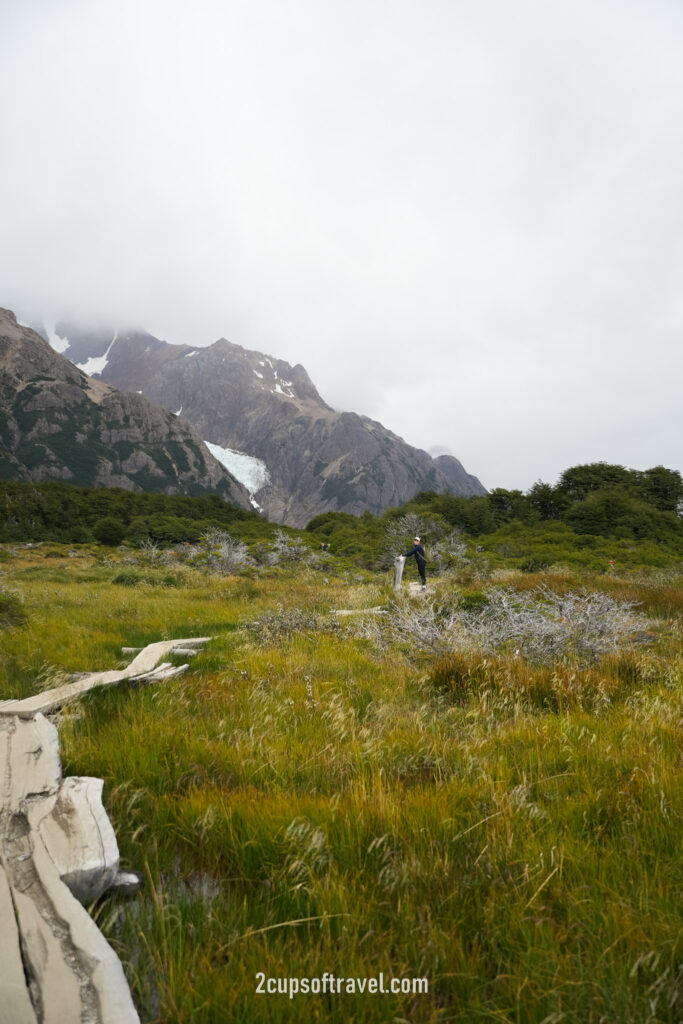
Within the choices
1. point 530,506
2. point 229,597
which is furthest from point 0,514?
point 530,506

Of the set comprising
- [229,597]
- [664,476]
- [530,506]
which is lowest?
[229,597]

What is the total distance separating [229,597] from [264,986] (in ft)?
44.9

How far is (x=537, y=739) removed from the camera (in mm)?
3281

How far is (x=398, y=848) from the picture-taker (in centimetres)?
206

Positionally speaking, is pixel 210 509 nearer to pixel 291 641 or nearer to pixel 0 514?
pixel 0 514

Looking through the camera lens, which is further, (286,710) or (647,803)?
(286,710)

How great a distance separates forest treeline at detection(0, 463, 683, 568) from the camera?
37000mm

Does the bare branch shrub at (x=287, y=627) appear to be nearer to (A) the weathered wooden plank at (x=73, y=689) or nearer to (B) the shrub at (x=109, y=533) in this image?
(A) the weathered wooden plank at (x=73, y=689)

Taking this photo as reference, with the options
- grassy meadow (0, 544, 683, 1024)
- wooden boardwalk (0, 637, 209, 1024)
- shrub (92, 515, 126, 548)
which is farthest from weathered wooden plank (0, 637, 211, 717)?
shrub (92, 515, 126, 548)

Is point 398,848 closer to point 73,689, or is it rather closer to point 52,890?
point 52,890

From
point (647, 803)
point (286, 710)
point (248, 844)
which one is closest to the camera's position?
point (248, 844)

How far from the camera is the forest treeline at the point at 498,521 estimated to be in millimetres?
37000

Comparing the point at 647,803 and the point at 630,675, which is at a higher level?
the point at 647,803

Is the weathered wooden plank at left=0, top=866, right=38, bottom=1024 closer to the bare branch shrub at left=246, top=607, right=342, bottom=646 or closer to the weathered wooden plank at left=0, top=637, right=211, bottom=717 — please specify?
the weathered wooden plank at left=0, top=637, right=211, bottom=717
